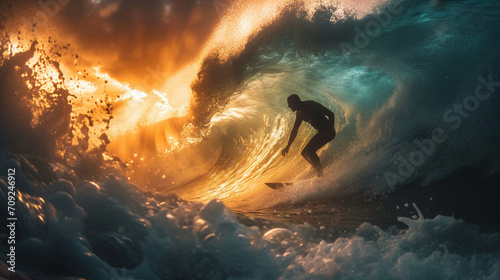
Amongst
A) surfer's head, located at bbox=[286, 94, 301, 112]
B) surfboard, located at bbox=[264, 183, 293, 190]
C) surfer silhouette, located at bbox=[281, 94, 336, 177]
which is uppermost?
surfer's head, located at bbox=[286, 94, 301, 112]

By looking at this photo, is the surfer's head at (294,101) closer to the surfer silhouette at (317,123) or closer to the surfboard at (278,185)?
the surfer silhouette at (317,123)

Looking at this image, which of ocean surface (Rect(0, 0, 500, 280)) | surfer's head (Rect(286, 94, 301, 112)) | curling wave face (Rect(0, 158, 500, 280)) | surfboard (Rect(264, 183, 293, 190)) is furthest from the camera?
surfboard (Rect(264, 183, 293, 190))

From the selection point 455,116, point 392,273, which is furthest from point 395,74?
point 392,273

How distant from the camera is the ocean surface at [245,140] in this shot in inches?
140

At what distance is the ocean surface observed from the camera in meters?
3.57

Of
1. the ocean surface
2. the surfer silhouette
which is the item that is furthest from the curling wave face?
the surfer silhouette

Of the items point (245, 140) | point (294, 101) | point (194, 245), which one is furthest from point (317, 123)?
Result: point (194, 245)

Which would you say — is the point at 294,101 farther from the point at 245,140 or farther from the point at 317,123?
the point at 245,140

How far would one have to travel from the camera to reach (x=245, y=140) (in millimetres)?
10172

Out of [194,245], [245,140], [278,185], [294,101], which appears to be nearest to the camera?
[194,245]

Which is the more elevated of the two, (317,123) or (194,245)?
(317,123)

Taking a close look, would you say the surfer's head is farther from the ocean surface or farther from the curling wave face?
the curling wave face

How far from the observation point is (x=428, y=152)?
23.2 feet

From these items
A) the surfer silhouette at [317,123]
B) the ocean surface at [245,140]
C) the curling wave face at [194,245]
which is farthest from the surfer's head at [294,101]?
the curling wave face at [194,245]
